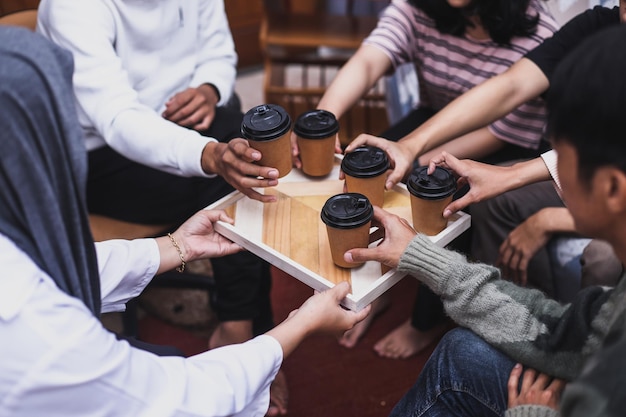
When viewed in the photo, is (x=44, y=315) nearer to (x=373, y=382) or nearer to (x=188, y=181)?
(x=188, y=181)

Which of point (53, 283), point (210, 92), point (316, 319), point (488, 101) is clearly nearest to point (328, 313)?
point (316, 319)

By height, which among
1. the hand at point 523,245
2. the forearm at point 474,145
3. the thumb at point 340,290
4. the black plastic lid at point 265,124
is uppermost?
the black plastic lid at point 265,124

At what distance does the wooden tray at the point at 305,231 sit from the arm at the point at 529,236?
0.27m

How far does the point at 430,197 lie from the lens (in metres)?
1.22

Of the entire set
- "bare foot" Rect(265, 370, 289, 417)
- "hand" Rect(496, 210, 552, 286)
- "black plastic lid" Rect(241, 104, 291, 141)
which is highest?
"black plastic lid" Rect(241, 104, 291, 141)

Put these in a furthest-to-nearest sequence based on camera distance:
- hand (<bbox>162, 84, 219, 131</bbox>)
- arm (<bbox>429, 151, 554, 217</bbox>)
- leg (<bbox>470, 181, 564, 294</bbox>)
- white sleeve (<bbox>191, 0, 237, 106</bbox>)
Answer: white sleeve (<bbox>191, 0, 237, 106</bbox>) → hand (<bbox>162, 84, 219, 131</bbox>) → leg (<bbox>470, 181, 564, 294</bbox>) → arm (<bbox>429, 151, 554, 217</bbox>)

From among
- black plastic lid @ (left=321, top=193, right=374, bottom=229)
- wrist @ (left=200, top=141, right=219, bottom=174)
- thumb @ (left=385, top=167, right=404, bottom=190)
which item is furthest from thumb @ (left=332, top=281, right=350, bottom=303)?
wrist @ (left=200, top=141, right=219, bottom=174)

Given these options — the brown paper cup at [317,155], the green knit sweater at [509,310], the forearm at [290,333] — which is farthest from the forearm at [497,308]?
the brown paper cup at [317,155]

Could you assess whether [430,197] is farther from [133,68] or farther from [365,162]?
[133,68]

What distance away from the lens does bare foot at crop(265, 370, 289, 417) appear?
1.73 metres

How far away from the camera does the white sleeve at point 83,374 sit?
31.4 inches

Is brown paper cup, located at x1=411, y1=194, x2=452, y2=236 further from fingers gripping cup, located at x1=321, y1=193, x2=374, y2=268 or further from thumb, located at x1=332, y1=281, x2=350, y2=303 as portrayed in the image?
thumb, located at x1=332, y1=281, x2=350, y2=303

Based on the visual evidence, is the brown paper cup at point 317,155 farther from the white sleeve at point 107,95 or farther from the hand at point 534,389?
the hand at point 534,389

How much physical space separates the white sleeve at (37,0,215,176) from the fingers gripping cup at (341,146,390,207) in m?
0.36
